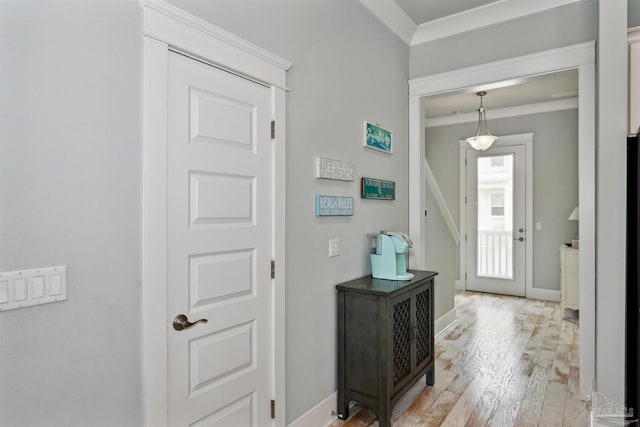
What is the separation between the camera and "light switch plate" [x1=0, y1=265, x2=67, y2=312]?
111 cm

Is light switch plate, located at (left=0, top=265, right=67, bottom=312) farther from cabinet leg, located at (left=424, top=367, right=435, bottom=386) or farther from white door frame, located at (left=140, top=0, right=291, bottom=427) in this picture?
cabinet leg, located at (left=424, top=367, right=435, bottom=386)

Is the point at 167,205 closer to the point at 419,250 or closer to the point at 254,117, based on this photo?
the point at 254,117

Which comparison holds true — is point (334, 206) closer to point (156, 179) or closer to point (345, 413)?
point (156, 179)

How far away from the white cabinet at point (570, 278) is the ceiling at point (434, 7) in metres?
3.32

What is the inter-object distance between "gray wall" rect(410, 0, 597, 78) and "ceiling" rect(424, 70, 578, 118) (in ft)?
4.07

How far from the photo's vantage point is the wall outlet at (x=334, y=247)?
8.01 ft

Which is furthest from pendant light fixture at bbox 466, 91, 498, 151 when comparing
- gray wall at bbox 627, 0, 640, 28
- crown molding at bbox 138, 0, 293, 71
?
crown molding at bbox 138, 0, 293, 71

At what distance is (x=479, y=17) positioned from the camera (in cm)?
309

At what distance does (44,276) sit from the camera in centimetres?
118

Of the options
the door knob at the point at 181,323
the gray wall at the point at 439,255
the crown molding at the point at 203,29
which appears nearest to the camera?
the crown molding at the point at 203,29

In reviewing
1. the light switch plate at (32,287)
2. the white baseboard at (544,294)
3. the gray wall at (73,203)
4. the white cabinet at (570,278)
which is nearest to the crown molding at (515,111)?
the white cabinet at (570,278)

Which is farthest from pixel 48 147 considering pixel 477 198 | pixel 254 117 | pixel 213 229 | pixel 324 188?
pixel 477 198

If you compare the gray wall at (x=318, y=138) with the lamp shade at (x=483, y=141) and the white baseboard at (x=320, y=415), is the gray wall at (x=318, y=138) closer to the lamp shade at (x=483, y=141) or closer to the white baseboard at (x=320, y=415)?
the white baseboard at (x=320, y=415)

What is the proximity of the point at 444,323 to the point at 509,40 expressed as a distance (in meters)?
2.82
